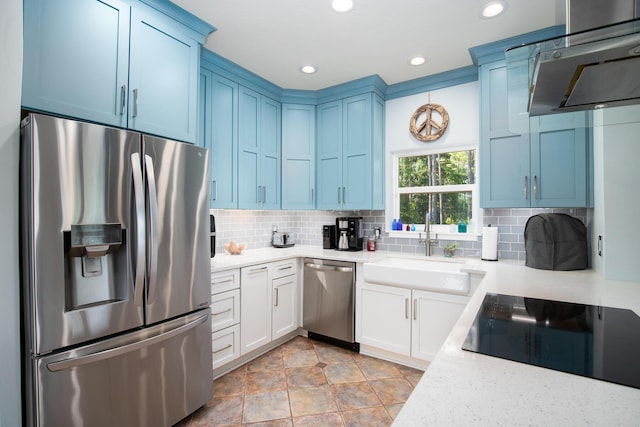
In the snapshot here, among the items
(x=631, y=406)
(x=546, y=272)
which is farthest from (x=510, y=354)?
(x=546, y=272)

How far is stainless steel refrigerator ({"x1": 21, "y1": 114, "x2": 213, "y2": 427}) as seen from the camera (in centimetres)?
125

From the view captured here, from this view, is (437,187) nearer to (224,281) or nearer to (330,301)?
(330,301)

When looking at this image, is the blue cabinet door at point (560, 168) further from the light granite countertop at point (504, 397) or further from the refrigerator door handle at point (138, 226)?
the refrigerator door handle at point (138, 226)

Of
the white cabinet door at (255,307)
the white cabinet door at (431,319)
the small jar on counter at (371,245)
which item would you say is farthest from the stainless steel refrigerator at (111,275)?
the small jar on counter at (371,245)

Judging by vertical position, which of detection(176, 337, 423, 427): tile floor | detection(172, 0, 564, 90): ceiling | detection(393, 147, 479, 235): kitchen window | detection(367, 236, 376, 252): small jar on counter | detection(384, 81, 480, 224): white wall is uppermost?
detection(172, 0, 564, 90): ceiling

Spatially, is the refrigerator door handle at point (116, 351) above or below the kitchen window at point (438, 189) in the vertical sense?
below

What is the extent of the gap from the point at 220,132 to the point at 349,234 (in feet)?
5.49

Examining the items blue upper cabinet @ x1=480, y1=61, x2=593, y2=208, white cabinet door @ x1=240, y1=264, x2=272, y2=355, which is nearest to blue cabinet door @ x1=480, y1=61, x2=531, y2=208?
blue upper cabinet @ x1=480, y1=61, x2=593, y2=208

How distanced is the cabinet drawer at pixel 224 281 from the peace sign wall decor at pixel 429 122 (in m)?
2.26

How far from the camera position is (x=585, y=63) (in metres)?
0.92

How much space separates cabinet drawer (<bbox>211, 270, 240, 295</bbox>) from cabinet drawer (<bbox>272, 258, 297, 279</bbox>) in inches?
17.9

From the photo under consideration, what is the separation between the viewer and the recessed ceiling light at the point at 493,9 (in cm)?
193

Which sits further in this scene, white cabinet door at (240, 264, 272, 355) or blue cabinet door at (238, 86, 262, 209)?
blue cabinet door at (238, 86, 262, 209)

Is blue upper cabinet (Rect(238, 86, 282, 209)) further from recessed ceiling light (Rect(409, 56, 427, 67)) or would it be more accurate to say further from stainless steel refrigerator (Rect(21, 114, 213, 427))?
recessed ceiling light (Rect(409, 56, 427, 67))
